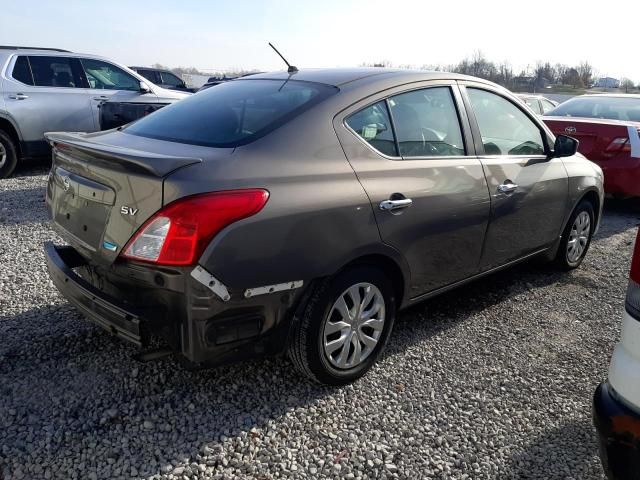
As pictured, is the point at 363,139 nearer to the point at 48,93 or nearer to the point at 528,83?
the point at 48,93

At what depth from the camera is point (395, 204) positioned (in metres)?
2.89

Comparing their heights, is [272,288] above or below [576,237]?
above

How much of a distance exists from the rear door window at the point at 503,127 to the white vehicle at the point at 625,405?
1.90m

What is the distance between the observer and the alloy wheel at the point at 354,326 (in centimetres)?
281

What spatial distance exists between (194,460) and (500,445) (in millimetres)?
1415

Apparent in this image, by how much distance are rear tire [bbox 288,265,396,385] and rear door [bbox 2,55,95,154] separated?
22.4ft

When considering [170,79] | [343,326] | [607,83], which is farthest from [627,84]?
[343,326]

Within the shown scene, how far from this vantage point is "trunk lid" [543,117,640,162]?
22.3ft

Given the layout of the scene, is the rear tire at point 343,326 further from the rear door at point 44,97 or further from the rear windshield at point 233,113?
the rear door at point 44,97

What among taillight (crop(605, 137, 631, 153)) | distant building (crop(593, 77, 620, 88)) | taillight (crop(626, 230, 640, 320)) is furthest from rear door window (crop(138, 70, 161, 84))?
distant building (crop(593, 77, 620, 88))

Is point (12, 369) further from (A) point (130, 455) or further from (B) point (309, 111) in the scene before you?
(B) point (309, 111)

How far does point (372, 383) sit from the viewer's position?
3053mm

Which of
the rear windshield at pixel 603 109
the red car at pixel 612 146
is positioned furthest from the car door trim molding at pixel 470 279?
the rear windshield at pixel 603 109

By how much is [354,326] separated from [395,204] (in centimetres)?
68
